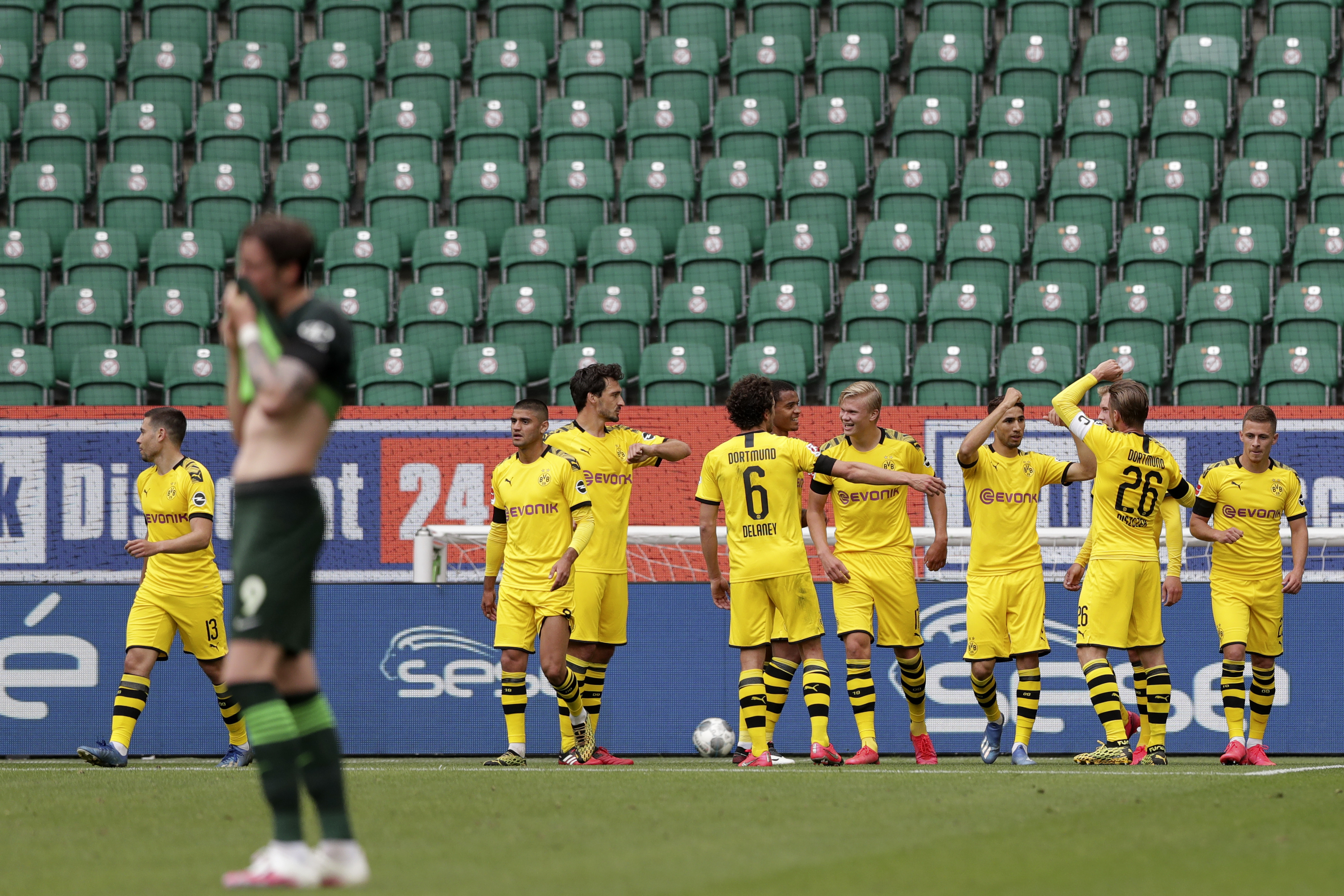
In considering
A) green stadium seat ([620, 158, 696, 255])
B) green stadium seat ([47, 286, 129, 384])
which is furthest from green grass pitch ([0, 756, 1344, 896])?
green stadium seat ([620, 158, 696, 255])

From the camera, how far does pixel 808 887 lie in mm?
4273

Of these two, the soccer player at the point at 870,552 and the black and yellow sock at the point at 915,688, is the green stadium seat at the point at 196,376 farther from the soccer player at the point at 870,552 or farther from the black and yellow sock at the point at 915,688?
the black and yellow sock at the point at 915,688

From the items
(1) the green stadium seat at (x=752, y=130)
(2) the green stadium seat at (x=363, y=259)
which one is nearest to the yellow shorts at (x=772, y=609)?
(2) the green stadium seat at (x=363, y=259)

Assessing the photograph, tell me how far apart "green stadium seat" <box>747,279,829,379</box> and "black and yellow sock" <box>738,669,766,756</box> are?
6.98 metres

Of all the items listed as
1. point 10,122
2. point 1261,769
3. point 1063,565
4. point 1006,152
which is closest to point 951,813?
point 1261,769

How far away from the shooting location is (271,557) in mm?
4387

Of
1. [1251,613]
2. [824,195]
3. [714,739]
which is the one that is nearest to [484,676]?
[714,739]

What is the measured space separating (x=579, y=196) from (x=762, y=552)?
964 cm

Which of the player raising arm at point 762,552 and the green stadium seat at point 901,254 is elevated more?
the green stadium seat at point 901,254

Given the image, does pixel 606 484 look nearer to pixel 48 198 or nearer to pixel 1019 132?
pixel 1019 132

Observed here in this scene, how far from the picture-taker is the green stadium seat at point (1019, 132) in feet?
60.6

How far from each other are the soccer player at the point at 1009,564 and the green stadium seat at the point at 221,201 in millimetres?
11069

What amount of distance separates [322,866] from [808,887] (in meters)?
1.34

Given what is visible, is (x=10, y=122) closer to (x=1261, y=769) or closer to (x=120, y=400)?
(x=120, y=400)
